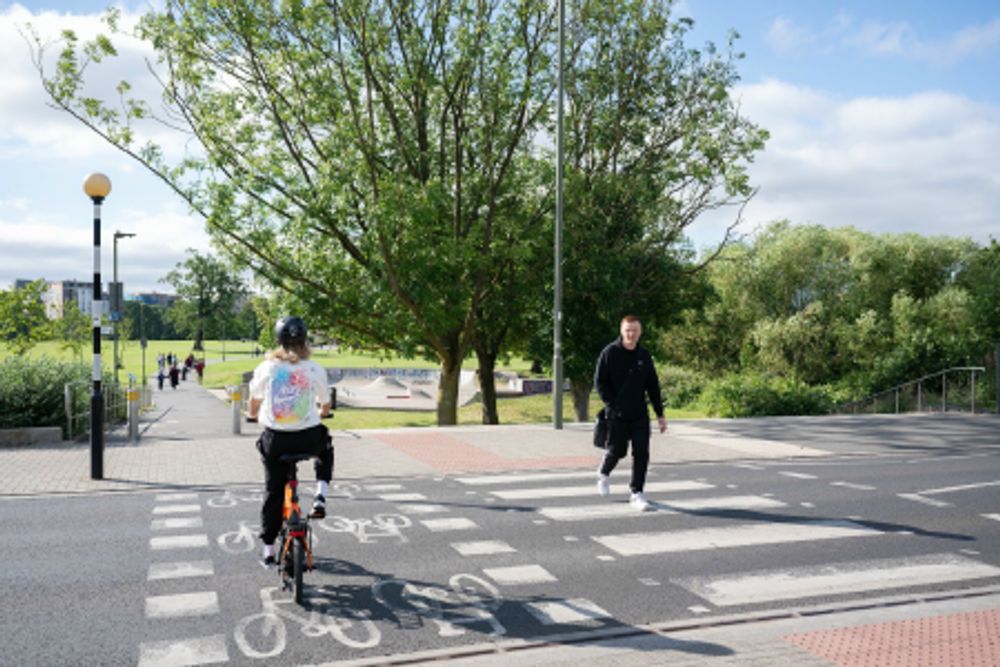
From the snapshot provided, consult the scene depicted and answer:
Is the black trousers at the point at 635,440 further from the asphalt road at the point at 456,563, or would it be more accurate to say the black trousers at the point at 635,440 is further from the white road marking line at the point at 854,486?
the white road marking line at the point at 854,486

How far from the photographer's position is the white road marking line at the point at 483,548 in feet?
21.6

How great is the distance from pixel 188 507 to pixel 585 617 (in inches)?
188

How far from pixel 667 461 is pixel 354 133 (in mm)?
10906

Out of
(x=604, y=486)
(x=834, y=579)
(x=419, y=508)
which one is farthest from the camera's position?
(x=604, y=486)

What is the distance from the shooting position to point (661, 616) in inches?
203

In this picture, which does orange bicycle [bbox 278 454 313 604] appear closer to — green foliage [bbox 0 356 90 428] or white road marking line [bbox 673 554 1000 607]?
white road marking line [bbox 673 554 1000 607]

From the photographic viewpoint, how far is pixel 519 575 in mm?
5980

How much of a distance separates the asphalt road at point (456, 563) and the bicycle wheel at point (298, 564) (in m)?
0.10

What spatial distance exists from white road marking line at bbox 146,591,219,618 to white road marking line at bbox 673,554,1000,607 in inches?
125

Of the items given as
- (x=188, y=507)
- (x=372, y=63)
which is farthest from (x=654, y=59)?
(x=188, y=507)

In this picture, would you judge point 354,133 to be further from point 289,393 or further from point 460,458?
point 289,393

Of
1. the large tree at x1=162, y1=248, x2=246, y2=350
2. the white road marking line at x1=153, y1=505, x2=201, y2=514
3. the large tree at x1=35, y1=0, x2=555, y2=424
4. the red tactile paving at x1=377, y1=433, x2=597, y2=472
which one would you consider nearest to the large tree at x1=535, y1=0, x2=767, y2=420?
the large tree at x1=35, y1=0, x2=555, y2=424

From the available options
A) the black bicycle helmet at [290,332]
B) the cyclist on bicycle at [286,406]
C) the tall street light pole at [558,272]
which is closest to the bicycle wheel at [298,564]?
the cyclist on bicycle at [286,406]

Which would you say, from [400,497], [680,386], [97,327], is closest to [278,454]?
[400,497]
